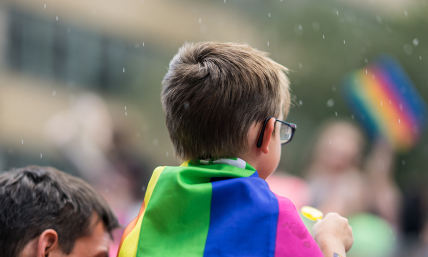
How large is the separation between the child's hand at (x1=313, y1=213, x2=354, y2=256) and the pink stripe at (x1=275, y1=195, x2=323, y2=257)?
12 centimetres

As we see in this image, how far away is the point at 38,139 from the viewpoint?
1142cm

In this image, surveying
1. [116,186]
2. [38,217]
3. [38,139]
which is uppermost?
[38,217]

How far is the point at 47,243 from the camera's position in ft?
4.94

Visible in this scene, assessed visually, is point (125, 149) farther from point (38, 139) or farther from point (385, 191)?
point (38, 139)

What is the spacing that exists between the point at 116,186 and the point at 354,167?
2.16 m

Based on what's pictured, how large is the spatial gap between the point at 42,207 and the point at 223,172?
0.68 metres

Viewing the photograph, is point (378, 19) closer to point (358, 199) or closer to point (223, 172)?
point (358, 199)

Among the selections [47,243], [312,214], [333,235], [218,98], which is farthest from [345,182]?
[47,243]

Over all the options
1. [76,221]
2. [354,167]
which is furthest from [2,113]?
[76,221]

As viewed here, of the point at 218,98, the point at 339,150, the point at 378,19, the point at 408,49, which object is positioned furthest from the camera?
the point at 378,19

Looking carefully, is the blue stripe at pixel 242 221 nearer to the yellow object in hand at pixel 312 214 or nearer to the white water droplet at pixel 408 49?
the yellow object in hand at pixel 312 214

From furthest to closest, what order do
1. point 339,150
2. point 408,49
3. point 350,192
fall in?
point 408,49 → point 339,150 → point 350,192

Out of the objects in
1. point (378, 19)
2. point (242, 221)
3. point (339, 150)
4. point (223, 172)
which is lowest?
point (339, 150)

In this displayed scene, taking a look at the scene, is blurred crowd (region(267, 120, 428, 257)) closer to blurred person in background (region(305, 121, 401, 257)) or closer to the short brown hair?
blurred person in background (region(305, 121, 401, 257))
